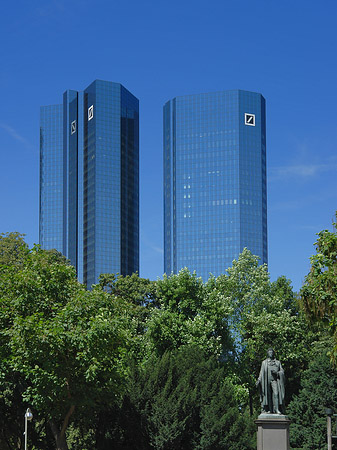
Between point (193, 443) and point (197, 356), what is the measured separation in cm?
623

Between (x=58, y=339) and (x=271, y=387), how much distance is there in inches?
460

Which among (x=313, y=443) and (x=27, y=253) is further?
(x=313, y=443)

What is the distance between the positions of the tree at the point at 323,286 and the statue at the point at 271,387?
5802 mm

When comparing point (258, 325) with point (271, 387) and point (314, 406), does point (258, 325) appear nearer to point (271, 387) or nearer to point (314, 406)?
point (314, 406)

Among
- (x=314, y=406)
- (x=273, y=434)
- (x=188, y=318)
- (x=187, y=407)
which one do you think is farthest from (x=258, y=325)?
(x=273, y=434)

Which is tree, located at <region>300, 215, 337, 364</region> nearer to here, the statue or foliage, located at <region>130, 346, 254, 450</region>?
the statue

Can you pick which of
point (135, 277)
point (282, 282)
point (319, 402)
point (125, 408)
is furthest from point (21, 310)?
point (135, 277)

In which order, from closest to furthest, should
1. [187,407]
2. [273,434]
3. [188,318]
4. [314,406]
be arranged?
[273,434] → [187,407] → [314,406] → [188,318]

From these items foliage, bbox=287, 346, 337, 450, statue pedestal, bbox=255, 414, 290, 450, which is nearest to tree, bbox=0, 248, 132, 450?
statue pedestal, bbox=255, 414, 290, 450

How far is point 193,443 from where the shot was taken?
149 feet

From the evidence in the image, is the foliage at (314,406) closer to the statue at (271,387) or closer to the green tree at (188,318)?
the green tree at (188,318)

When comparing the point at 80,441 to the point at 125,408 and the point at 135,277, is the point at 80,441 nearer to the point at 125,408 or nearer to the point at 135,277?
the point at 125,408

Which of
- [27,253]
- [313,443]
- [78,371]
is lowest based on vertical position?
[313,443]

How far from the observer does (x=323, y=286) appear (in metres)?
37.3
